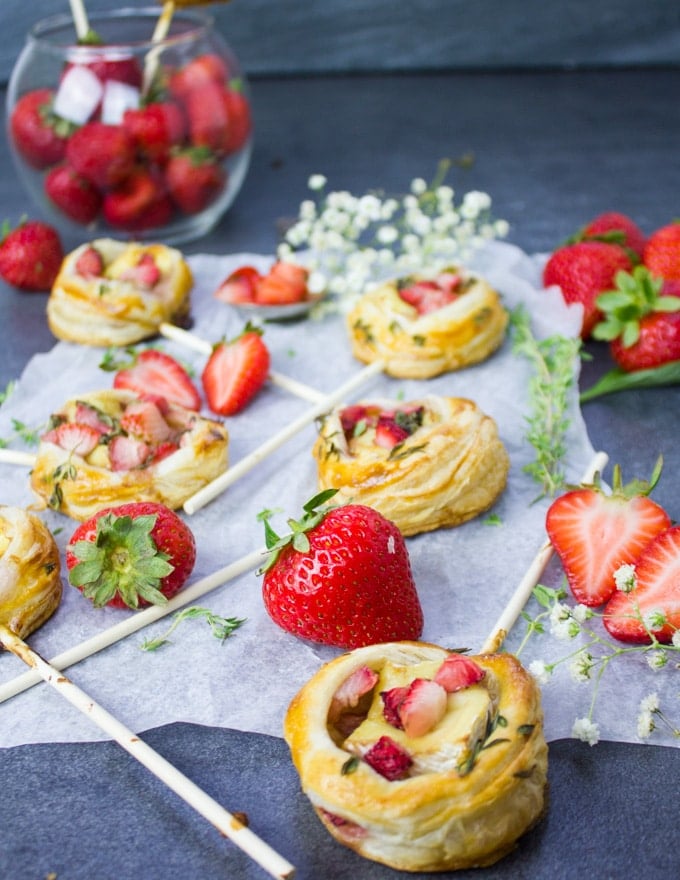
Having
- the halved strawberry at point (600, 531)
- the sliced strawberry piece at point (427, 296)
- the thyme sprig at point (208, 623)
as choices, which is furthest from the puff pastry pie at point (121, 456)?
the halved strawberry at point (600, 531)

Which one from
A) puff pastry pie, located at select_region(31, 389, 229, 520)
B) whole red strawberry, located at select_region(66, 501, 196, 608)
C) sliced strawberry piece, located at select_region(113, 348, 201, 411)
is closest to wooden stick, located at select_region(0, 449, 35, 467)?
puff pastry pie, located at select_region(31, 389, 229, 520)

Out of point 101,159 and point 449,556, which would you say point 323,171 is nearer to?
point 101,159

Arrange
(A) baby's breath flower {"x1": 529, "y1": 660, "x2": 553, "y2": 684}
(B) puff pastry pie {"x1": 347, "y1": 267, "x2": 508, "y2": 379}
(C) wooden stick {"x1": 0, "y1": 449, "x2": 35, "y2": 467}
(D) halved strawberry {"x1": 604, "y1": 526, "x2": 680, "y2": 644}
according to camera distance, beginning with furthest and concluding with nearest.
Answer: (B) puff pastry pie {"x1": 347, "y1": 267, "x2": 508, "y2": 379} → (C) wooden stick {"x1": 0, "y1": 449, "x2": 35, "y2": 467} → (D) halved strawberry {"x1": 604, "y1": 526, "x2": 680, "y2": 644} → (A) baby's breath flower {"x1": 529, "y1": 660, "x2": 553, "y2": 684}

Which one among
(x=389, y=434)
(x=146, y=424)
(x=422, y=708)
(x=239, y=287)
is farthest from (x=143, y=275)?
(x=422, y=708)

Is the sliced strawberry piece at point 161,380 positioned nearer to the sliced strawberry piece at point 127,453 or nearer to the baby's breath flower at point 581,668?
the sliced strawberry piece at point 127,453

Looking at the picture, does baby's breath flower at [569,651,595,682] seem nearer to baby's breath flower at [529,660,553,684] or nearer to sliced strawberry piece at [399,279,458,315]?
baby's breath flower at [529,660,553,684]
